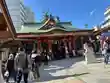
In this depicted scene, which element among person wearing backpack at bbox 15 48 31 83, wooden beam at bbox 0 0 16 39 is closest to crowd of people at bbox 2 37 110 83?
person wearing backpack at bbox 15 48 31 83

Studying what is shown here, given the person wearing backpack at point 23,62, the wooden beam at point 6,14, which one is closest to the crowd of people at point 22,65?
the person wearing backpack at point 23,62

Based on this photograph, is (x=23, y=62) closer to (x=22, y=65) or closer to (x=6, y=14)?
(x=22, y=65)

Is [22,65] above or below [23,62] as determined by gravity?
below

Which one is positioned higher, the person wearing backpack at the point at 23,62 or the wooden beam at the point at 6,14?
the wooden beam at the point at 6,14

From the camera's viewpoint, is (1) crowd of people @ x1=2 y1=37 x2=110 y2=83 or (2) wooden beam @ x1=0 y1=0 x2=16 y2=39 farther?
(1) crowd of people @ x1=2 y1=37 x2=110 y2=83

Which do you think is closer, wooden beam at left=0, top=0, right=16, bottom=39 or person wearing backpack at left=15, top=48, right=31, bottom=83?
wooden beam at left=0, top=0, right=16, bottom=39

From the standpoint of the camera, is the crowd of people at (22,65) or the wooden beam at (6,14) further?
the crowd of people at (22,65)

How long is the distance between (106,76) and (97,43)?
2104cm

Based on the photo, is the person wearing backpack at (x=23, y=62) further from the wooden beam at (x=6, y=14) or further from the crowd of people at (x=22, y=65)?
the wooden beam at (x=6, y=14)

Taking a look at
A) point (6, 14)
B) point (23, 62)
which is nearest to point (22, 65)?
point (23, 62)

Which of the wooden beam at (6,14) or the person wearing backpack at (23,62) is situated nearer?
the wooden beam at (6,14)

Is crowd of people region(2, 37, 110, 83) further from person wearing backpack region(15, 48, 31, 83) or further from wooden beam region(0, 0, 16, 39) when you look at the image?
wooden beam region(0, 0, 16, 39)

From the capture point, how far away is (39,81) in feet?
43.6

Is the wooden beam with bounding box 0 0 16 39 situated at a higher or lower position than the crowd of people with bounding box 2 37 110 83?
higher
